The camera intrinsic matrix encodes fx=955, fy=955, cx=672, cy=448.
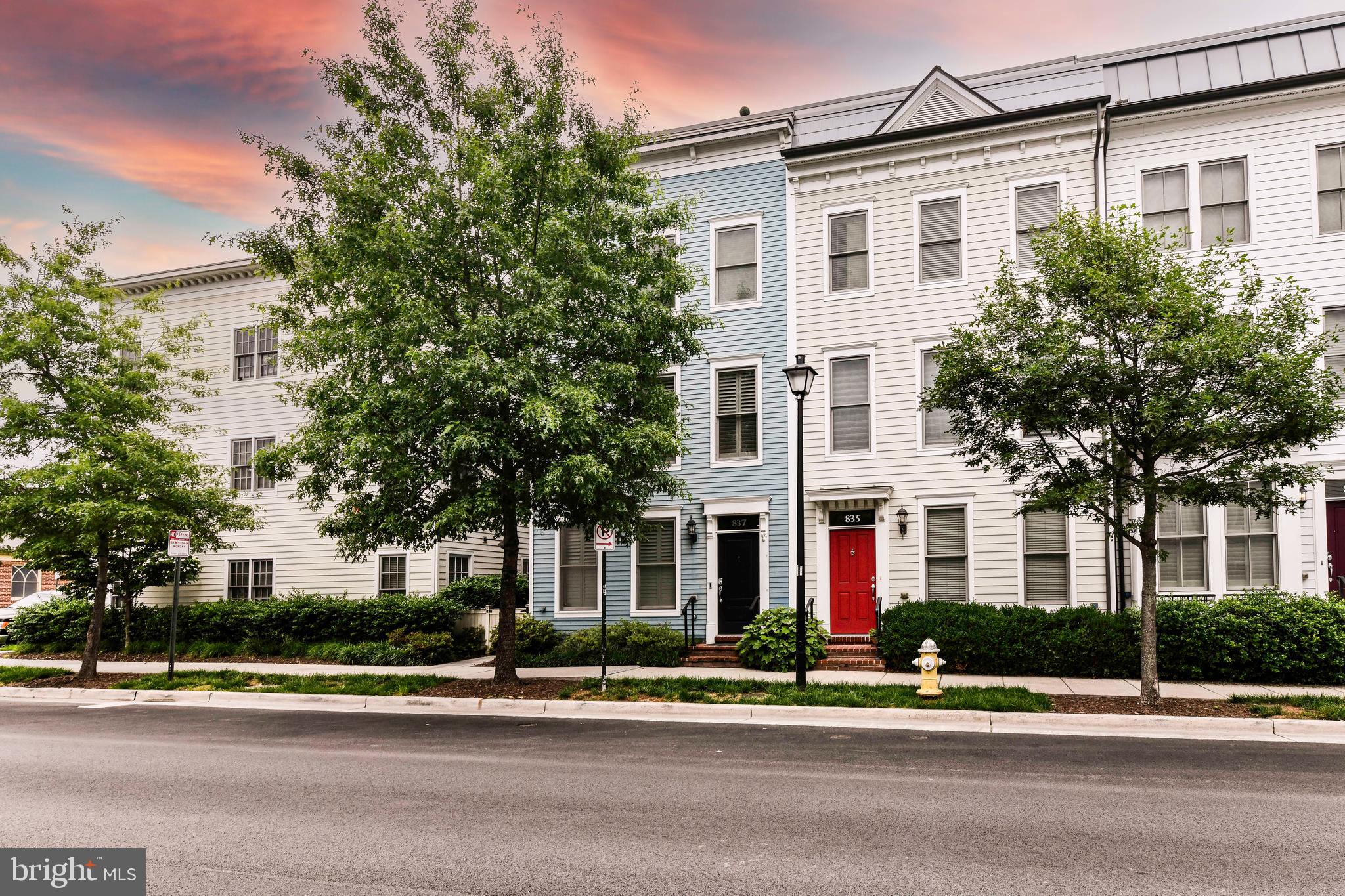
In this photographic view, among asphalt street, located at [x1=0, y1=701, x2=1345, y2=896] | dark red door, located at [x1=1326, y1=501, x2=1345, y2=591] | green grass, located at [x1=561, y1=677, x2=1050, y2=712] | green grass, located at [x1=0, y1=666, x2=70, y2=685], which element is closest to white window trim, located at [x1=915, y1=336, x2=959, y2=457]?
green grass, located at [x1=561, y1=677, x2=1050, y2=712]

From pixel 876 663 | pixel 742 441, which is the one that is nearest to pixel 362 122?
pixel 742 441

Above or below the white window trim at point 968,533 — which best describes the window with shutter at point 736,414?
above

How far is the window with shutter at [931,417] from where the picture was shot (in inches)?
764

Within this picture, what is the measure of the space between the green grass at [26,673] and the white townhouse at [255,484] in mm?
5942

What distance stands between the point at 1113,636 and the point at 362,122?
15.3 m

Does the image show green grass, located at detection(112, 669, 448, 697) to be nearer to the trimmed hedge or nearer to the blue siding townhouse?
the blue siding townhouse

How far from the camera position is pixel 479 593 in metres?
23.4

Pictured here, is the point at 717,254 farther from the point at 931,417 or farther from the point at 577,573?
the point at 577,573

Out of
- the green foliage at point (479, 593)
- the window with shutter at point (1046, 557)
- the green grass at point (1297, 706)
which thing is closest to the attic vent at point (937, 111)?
the window with shutter at point (1046, 557)

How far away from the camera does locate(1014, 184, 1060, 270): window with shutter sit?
19.2 m

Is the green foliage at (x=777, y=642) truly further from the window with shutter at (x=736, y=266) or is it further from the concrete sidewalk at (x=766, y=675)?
the window with shutter at (x=736, y=266)

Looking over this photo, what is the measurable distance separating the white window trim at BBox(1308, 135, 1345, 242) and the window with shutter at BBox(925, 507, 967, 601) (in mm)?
8154

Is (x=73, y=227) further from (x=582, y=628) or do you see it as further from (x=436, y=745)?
(x=436, y=745)

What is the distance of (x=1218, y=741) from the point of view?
10758mm
